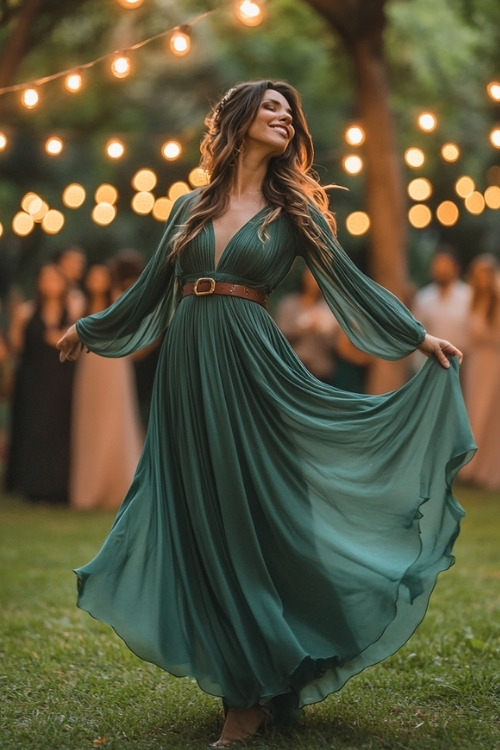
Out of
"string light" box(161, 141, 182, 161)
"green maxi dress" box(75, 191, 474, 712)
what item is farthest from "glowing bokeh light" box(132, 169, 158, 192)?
"green maxi dress" box(75, 191, 474, 712)

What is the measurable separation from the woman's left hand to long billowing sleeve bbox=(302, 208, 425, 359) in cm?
3

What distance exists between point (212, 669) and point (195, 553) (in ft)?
1.29

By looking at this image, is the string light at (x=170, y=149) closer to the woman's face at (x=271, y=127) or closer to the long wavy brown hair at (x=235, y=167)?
the long wavy brown hair at (x=235, y=167)

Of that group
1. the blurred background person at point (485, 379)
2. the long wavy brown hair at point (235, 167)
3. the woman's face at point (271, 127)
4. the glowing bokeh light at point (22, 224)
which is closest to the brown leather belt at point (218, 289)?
the long wavy brown hair at point (235, 167)

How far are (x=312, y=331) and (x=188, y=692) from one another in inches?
330

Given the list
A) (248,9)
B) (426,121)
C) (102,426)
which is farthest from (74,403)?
(248,9)

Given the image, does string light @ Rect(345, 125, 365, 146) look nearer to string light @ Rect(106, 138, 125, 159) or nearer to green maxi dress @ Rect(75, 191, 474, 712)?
string light @ Rect(106, 138, 125, 159)

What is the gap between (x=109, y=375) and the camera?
11.8 metres

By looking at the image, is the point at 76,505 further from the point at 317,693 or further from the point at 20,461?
the point at 317,693

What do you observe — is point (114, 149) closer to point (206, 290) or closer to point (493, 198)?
point (493, 198)

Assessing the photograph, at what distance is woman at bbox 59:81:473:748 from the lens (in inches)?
169

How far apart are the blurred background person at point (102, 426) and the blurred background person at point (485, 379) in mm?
3687

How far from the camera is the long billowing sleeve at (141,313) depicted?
4727 mm

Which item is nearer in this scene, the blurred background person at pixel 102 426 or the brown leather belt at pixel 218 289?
A: the brown leather belt at pixel 218 289
